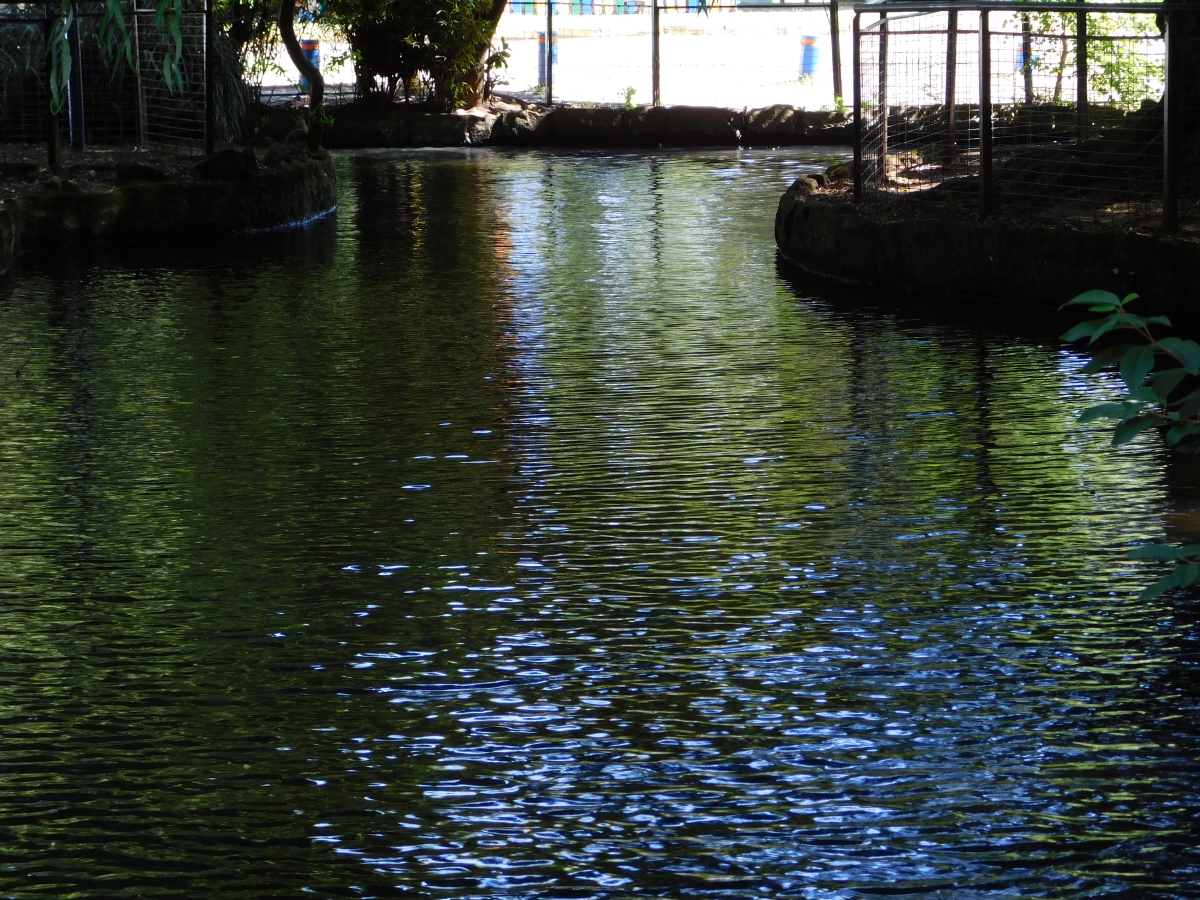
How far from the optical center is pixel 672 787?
3746 millimetres

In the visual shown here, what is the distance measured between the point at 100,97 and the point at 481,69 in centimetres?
882

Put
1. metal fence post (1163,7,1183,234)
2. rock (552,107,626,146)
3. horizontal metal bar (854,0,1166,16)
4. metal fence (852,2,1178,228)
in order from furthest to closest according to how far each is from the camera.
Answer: rock (552,107,626,146) → metal fence (852,2,1178,228) → horizontal metal bar (854,0,1166,16) → metal fence post (1163,7,1183,234)

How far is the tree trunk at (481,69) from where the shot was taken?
985 inches

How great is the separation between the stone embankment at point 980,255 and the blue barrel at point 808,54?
19228 mm

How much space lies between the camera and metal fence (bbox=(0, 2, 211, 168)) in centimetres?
1631

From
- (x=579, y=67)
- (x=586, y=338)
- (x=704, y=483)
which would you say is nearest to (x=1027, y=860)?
(x=704, y=483)

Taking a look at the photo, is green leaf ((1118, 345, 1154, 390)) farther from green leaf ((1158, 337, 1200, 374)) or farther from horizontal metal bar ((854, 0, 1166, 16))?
horizontal metal bar ((854, 0, 1166, 16))

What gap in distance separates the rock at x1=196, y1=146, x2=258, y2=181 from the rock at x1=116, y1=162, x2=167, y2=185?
0.45 m

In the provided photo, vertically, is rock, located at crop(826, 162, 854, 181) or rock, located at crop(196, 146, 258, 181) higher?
rock, located at crop(196, 146, 258, 181)

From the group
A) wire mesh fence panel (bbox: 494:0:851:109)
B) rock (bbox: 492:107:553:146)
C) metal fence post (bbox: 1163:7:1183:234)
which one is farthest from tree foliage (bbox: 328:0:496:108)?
metal fence post (bbox: 1163:7:1183:234)

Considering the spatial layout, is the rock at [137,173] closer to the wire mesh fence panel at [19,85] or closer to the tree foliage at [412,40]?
the wire mesh fence panel at [19,85]

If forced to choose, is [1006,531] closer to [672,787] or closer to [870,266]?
[672,787]

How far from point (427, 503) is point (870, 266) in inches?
221

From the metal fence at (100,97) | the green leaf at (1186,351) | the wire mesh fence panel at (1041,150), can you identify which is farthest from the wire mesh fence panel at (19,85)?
the green leaf at (1186,351)
